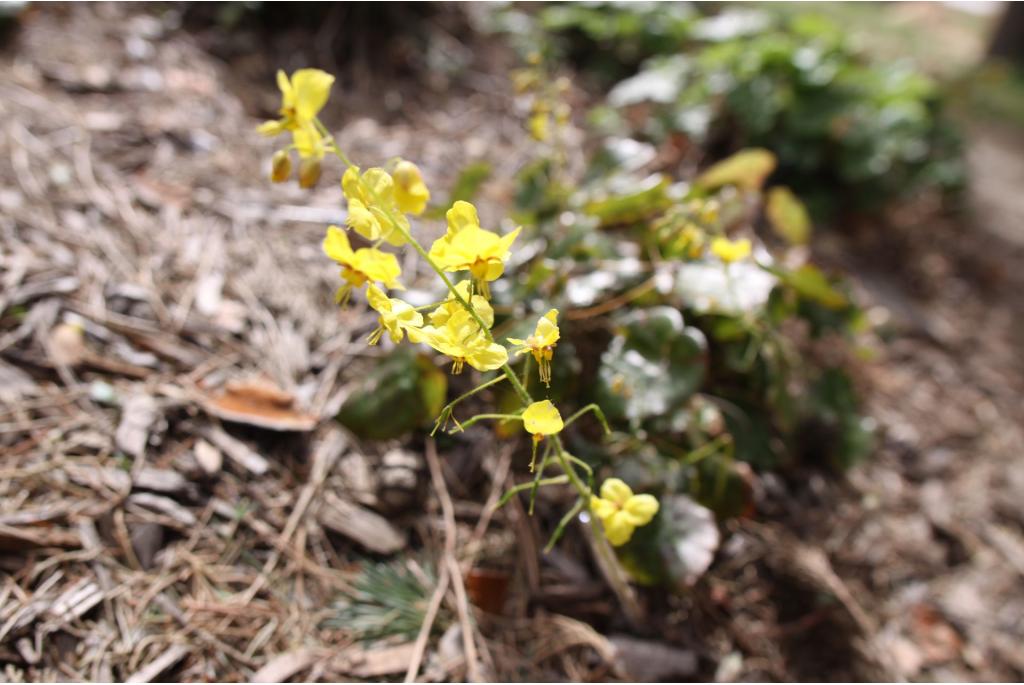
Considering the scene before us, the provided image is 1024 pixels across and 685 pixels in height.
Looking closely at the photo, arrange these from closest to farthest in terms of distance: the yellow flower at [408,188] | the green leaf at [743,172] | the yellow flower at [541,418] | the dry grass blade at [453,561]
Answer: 1. the yellow flower at [541,418]
2. the yellow flower at [408,188]
3. the dry grass blade at [453,561]
4. the green leaf at [743,172]

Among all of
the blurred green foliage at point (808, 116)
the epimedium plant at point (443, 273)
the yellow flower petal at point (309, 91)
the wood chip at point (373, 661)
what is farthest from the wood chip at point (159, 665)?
the blurred green foliage at point (808, 116)

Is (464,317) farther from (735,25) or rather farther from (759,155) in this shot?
(735,25)

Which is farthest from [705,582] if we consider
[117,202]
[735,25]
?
[735,25]

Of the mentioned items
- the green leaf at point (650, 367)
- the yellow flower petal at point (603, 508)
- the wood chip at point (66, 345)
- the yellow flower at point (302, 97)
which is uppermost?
the yellow flower at point (302, 97)

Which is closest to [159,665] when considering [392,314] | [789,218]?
[392,314]

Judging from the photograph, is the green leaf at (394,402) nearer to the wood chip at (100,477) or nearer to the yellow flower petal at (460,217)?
the wood chip at (100,477)

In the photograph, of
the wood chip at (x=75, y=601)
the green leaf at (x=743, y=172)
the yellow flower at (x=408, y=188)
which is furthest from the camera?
the green leaf at (x=743, y=172)
